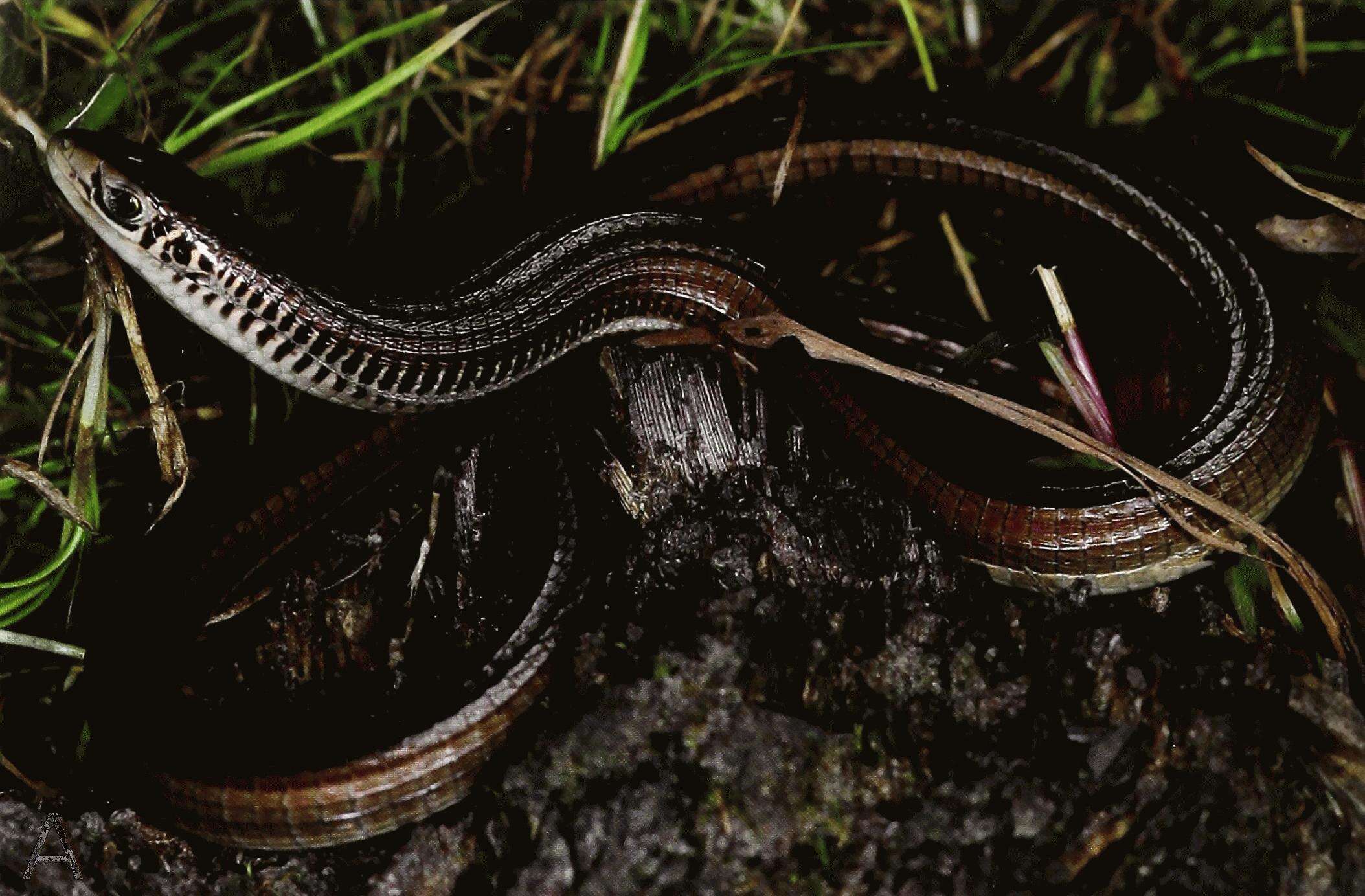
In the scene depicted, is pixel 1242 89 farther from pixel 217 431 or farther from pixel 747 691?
pixel 217 431

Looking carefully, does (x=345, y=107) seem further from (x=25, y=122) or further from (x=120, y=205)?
(x=25, y=122)

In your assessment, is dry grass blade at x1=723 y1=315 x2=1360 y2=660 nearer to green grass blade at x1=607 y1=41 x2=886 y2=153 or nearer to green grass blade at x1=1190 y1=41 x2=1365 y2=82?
green grass blade at x1=607 y1=41 x2=886 y2=153

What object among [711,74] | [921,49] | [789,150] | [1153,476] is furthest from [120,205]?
[1153,476]

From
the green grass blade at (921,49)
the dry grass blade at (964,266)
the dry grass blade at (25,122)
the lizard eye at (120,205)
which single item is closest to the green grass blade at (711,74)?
the green grass blade at (921,49)

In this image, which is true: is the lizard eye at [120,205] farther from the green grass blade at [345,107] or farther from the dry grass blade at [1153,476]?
the dry grass blade at [1153,476]

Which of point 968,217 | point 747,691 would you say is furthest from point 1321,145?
point 747,691

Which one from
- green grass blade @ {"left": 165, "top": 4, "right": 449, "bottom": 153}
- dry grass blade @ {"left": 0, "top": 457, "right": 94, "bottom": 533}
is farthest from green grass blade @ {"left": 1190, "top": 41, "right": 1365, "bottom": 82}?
dry grass blade @ {"left": 0, "top": 457, "right": 94, "bottom": 533}
